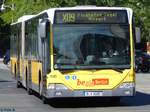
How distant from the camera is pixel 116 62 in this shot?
58.4 ft

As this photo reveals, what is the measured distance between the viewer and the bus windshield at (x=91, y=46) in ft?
57.8

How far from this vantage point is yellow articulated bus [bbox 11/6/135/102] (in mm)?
17562

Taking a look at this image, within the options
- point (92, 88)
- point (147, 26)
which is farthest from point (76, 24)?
point (147, 26)


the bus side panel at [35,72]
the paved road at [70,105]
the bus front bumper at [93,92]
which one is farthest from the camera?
the bus side panel at [35,72]

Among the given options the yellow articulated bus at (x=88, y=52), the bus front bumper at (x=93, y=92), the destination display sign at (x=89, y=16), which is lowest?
the bus front bumper at (x=93, y=92)

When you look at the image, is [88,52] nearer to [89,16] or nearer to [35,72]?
[89,16]

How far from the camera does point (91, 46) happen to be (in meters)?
17.9

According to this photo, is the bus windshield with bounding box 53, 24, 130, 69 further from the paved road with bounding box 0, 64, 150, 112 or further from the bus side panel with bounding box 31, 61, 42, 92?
the bus side panel with bounding box 31, 61, 42, 92

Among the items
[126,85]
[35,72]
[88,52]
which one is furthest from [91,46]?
[35,72]

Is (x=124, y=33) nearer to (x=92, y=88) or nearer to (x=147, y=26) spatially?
(x=92, y=88)

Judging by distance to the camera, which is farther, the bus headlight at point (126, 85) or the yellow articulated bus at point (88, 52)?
the bus headlight at point (126, 85)

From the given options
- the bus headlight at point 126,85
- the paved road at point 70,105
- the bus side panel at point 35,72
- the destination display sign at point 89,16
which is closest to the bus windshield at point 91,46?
the destination display sign at point 89,16

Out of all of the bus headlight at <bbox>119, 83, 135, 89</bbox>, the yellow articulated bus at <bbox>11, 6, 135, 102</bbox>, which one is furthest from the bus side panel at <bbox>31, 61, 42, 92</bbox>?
the bus headlight at <bbox>119, 83, 135, 89</bbox>

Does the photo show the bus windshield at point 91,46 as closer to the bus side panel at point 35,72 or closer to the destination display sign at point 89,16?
the destination display sign at point 89,16
